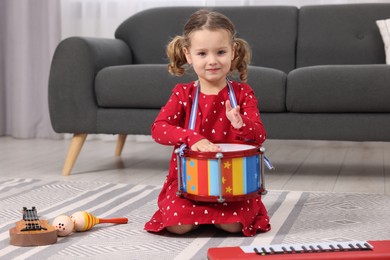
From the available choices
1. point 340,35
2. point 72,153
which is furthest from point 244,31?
point 72,153

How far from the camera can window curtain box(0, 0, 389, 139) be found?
14.7ft

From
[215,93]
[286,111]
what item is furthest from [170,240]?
[286,111]

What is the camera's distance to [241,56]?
7.17 ft

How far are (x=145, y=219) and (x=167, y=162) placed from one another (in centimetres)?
135

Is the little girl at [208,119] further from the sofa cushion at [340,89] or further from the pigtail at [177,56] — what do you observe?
the sofa cushion at [340,89]

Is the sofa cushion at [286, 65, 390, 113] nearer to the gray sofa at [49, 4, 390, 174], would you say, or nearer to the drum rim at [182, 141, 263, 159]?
the gray sofa at [49, 4, 390, 174]

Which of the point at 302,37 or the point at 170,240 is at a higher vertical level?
the point at 302,37

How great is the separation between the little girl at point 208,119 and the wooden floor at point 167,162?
783 mm

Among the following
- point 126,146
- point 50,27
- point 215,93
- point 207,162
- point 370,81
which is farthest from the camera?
point 50,27

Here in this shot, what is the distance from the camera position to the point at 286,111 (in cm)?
299

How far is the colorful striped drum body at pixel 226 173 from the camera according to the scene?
191 centimetres

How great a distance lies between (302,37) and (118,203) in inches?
60.4

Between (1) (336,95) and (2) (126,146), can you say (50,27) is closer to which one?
(2) (126,146)

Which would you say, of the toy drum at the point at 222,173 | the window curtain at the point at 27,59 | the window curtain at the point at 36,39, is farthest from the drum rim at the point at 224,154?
the window curtain at the point at 27,59
